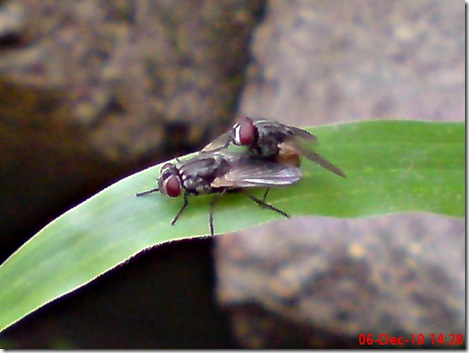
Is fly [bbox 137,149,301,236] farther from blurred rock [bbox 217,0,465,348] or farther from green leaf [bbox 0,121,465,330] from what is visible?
blurred rock [bbox 217,0,465,348]

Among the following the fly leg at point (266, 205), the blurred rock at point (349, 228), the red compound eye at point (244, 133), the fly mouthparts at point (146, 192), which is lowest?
the blurred rock at point (349, 228)

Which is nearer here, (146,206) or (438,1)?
(146,206)

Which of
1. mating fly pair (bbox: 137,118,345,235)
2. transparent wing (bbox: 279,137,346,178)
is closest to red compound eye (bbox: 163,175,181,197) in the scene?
mating fly pair (bbox: 137,118,345,235)

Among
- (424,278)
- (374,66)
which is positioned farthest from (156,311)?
(374,66)

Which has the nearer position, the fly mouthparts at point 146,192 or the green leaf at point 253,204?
the green leaf at point 253,204

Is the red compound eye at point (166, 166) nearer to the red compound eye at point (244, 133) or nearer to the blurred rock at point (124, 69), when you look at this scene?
the red compound eye at point (244, 133)

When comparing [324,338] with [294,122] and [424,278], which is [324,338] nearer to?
[424,278]
